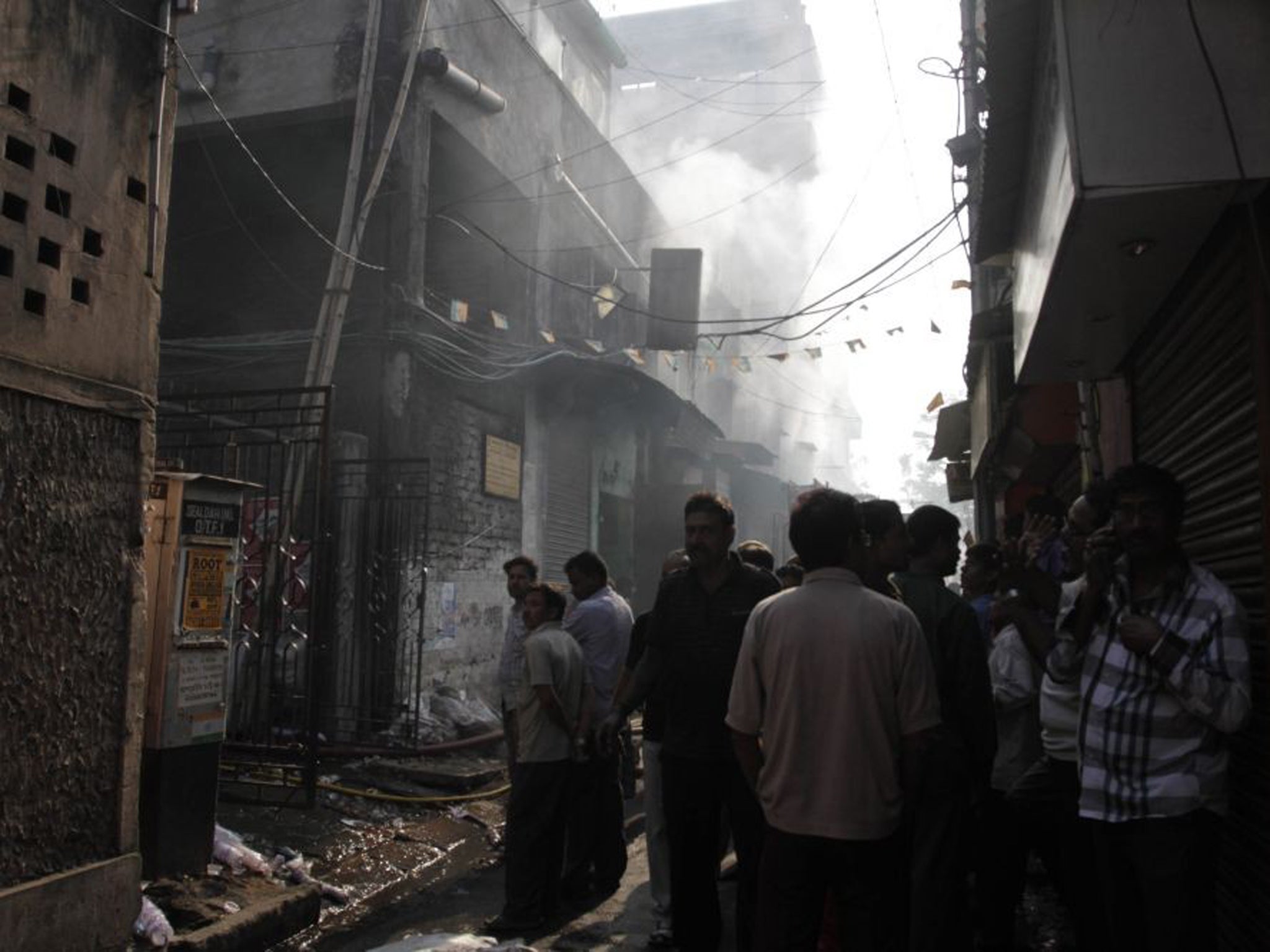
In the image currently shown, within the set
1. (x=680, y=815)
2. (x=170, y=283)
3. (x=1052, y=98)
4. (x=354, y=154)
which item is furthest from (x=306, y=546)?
(x=1052, y=98)

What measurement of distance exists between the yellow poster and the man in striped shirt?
183 inches

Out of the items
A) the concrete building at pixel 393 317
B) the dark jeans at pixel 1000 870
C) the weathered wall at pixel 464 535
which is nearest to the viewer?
the dark jeans at pixel 1000 870

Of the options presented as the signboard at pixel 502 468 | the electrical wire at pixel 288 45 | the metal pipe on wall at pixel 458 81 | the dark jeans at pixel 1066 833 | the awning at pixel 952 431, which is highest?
the electrical wire at pixel 288 45

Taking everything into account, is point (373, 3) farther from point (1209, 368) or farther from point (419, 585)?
point (1209, 368)

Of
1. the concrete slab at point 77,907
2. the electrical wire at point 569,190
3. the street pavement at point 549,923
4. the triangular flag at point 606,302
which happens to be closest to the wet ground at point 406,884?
the street pavement at point 549,923

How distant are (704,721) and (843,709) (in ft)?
4.22

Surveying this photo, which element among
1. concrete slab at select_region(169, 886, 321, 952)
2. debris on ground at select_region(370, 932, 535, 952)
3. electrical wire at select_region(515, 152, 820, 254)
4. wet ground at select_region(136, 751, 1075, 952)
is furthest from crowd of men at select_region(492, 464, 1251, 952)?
electrical wire at select_region(515, 152, 820, 254)

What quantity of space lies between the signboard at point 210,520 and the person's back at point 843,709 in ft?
13.4

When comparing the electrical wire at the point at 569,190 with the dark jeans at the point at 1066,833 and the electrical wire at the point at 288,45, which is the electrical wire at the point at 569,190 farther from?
the dark jeans at the point at 1066,833

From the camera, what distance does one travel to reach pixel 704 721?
414 centimetres

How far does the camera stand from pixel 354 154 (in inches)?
463

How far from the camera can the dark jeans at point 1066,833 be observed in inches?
166

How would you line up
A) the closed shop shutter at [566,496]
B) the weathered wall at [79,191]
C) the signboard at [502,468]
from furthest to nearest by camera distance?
the closed shop shutter at [566,496] → the signboard at [502,468] → the weathered wall at [79,191]

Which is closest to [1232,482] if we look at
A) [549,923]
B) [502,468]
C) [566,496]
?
[549,923]
